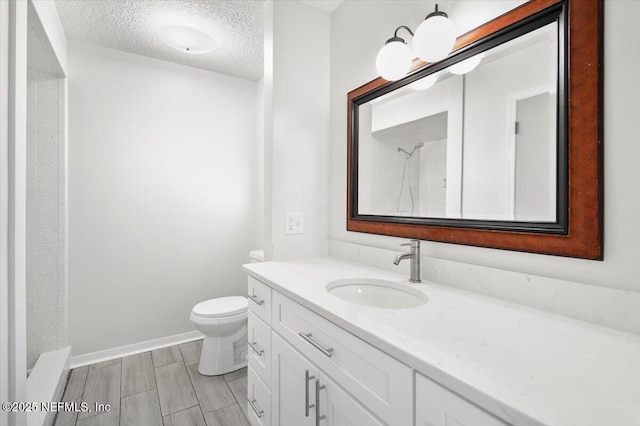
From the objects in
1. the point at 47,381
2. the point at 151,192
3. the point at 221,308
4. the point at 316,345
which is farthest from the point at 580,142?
the point at 47,381

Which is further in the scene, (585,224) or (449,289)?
(449,289)

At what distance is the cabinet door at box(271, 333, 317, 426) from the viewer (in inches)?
40.1

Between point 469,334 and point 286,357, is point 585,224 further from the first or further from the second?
point 286,357

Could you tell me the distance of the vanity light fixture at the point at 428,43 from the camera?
109 centimetres

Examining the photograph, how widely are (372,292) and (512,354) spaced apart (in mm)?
708

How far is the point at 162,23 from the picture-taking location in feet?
6.61

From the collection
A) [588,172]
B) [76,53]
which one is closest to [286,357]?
[588,172]

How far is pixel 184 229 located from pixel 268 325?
1.66 meters

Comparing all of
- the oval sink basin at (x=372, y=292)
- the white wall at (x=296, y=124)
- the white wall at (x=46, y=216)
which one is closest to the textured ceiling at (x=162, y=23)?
the white wall at (x=296, y=124)

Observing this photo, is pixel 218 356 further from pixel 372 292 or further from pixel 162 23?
pixel 162 23

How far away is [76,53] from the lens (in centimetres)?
224

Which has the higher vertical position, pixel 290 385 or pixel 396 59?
pixel 396 59

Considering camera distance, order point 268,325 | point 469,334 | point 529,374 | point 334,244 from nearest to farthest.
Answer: point 529,374
point 469,334
point 268,325
point 334,244

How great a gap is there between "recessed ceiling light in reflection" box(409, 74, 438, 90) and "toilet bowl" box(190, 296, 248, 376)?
5.91ft
